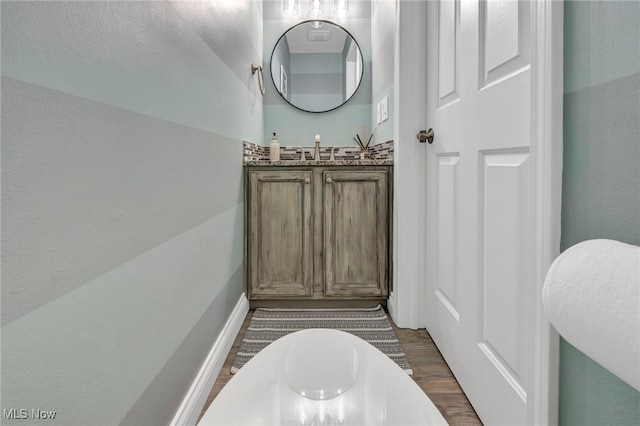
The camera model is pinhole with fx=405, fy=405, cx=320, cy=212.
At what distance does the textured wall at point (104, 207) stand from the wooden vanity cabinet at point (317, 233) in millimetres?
749

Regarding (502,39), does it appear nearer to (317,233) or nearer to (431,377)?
(431,377)

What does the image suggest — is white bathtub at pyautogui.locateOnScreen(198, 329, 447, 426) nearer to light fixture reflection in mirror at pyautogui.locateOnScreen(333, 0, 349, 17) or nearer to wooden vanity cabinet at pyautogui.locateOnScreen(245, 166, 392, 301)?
wooden vanity cabinet at pyautogui.locateOnScreen(245, 166, 392, 301)

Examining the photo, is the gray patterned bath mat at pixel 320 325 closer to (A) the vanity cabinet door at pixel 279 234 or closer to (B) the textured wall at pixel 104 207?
(A) the vanity cabinet door at pixel 279 234

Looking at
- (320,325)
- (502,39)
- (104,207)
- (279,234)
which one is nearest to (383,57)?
(279,234)

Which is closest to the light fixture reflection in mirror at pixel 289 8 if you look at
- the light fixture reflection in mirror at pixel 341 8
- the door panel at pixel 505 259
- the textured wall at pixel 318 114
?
the textured wall at pixel 318 114

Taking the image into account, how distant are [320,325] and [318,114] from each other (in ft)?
5.28

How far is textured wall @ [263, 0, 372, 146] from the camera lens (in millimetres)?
2936

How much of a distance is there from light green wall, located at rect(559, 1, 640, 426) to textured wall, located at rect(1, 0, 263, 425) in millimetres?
901

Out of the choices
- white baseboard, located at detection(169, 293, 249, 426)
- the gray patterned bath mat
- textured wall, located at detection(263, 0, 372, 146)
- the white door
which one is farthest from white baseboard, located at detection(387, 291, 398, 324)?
textured wall, located at detection(263, 0, 372, 146)

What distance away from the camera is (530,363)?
0.92 m

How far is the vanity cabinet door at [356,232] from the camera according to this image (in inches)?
85.2

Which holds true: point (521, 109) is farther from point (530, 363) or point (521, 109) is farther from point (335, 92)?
point (335, 92)

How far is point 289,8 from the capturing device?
9.63ft

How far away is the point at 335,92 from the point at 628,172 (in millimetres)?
2469
